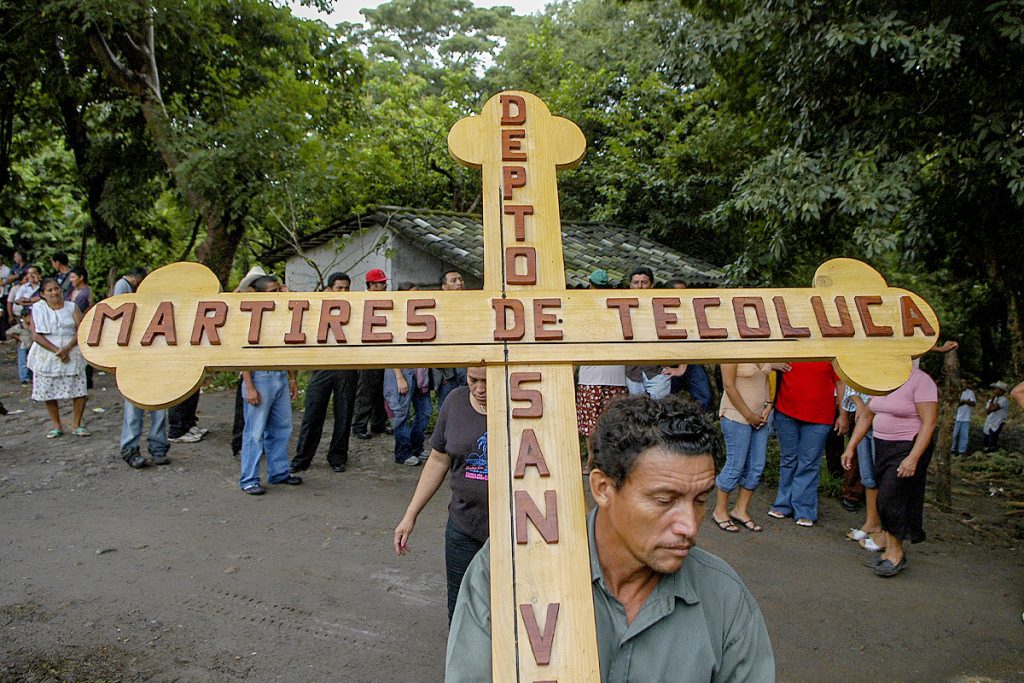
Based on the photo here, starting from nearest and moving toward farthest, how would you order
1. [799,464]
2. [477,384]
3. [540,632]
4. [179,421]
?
1. [540,632]
2. [477,384]
3. [799,464]
4. [179,421]

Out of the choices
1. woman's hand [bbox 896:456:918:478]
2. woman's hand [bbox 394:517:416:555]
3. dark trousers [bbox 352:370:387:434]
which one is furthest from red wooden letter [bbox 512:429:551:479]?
dark trousers [bbox 352:370:387:434]

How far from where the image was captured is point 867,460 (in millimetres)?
5566

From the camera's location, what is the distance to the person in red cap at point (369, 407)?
842cm

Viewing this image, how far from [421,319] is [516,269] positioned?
0.29m

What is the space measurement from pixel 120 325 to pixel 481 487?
1.52 m

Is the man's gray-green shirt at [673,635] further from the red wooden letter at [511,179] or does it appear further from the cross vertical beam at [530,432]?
the red wooden letter at [511,179]

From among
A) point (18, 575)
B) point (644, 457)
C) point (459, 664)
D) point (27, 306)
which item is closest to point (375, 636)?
point (18, 575)

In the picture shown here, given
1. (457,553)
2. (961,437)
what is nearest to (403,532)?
(457,553)

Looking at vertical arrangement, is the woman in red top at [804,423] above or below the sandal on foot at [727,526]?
above

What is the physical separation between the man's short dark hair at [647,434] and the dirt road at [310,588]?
2.59 m

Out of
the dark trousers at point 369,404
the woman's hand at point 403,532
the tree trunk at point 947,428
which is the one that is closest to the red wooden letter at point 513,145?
the woman's hand at point 403,532

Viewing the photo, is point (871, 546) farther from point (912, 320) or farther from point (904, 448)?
point (912, 320)

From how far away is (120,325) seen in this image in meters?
1.80

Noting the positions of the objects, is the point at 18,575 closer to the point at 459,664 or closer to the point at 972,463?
the point at 459,664
